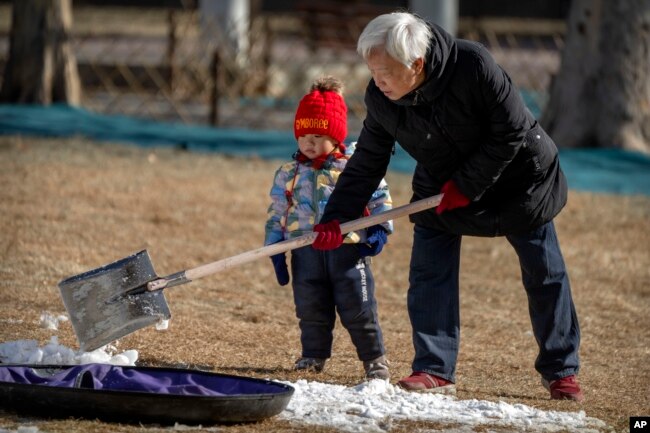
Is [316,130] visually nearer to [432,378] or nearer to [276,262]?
[276,262]

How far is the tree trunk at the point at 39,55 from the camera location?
1517cm

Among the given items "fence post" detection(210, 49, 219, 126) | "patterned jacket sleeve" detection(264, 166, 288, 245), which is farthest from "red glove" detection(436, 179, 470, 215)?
"fence post" detection(210, 49, 219, 126)

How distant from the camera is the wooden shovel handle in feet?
15.5

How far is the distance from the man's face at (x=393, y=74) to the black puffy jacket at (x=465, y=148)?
4 cm

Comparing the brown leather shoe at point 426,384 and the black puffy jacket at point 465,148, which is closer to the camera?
the black puffy jacket at point 465,148

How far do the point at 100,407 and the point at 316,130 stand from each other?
1640 millimetres

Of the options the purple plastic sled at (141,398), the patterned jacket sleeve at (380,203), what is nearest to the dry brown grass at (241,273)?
the purple plastic sled at (141,398)

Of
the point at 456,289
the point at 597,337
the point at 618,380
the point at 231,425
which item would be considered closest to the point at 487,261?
the point at 597,337

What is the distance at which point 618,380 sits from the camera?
5.61 metres

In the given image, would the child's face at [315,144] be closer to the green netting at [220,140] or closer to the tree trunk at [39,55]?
the green netting at [220,140]

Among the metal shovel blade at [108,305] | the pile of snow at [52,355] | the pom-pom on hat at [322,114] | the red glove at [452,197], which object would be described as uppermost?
the pom-pom on hat at [322,114]

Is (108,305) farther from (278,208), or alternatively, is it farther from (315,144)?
(315,144)

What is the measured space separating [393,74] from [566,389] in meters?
1.57

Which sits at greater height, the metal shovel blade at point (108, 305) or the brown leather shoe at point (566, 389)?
the metal shovel blade at point (108, 305)
